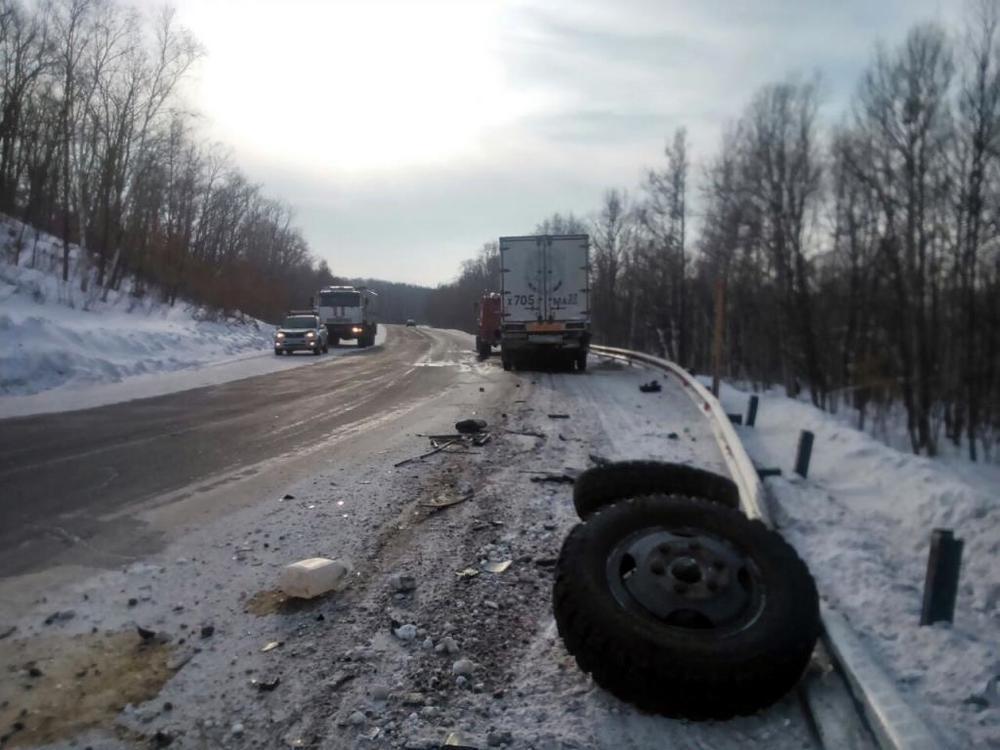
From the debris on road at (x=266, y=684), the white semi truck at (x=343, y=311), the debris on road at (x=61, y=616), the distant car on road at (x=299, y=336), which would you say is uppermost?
the white semi truck at (x=343, y=311)

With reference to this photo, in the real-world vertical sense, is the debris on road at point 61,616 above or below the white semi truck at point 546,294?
below

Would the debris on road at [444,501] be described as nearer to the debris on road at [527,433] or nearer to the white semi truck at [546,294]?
the debris on road at [527,433]

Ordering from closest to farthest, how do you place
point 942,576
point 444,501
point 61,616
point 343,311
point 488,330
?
point 942,576
point 61,616
point 444,501
point 488,330
point 343,311

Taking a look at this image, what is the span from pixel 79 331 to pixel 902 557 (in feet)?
76.5

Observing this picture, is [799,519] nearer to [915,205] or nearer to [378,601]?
[378,601]

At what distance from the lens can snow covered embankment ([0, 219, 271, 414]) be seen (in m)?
18.5

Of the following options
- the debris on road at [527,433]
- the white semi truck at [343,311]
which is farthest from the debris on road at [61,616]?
the white semi truck at [343,311]

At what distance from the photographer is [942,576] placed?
3953 millimetres

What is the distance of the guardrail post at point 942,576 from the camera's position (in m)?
3.95

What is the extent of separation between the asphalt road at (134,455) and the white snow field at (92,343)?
2.09m

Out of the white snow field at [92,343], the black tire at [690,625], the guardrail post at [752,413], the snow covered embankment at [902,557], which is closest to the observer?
the black tire at [690,625]

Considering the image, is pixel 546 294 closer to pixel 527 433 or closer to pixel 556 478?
pixel 527 433

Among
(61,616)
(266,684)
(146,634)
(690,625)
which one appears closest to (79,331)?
(61,616)

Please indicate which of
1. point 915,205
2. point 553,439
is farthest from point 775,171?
point 553,439
